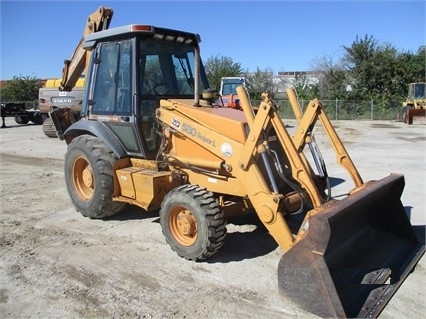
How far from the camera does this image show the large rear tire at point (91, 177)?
5500 millimetres

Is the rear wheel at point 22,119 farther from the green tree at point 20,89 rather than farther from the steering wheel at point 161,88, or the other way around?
the steering wheel at point 161,88

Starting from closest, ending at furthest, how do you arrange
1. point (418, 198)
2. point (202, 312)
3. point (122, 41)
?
point (202, 312) < point (122, 41) < point (418, 198)

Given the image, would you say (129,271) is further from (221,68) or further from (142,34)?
(221,68)

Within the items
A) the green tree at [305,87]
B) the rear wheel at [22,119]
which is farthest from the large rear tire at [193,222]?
the green tree at [305,87]

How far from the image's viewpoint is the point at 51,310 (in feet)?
11.7

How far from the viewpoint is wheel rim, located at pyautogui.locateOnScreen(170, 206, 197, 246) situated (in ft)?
14.6

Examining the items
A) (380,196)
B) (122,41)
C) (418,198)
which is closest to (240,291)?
(380,196)

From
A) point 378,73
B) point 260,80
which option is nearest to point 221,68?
point 260,80

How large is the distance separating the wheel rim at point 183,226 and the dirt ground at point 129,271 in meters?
0.22

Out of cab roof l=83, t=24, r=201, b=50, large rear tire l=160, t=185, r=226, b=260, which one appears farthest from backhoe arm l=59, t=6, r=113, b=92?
large rear tire l=160, t=185, r=226, b=260

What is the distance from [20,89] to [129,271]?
37.7m

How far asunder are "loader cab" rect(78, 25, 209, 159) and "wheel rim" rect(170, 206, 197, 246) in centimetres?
111

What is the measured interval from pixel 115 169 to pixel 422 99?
23.6m

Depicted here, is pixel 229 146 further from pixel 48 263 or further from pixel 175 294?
pixel 48 263
